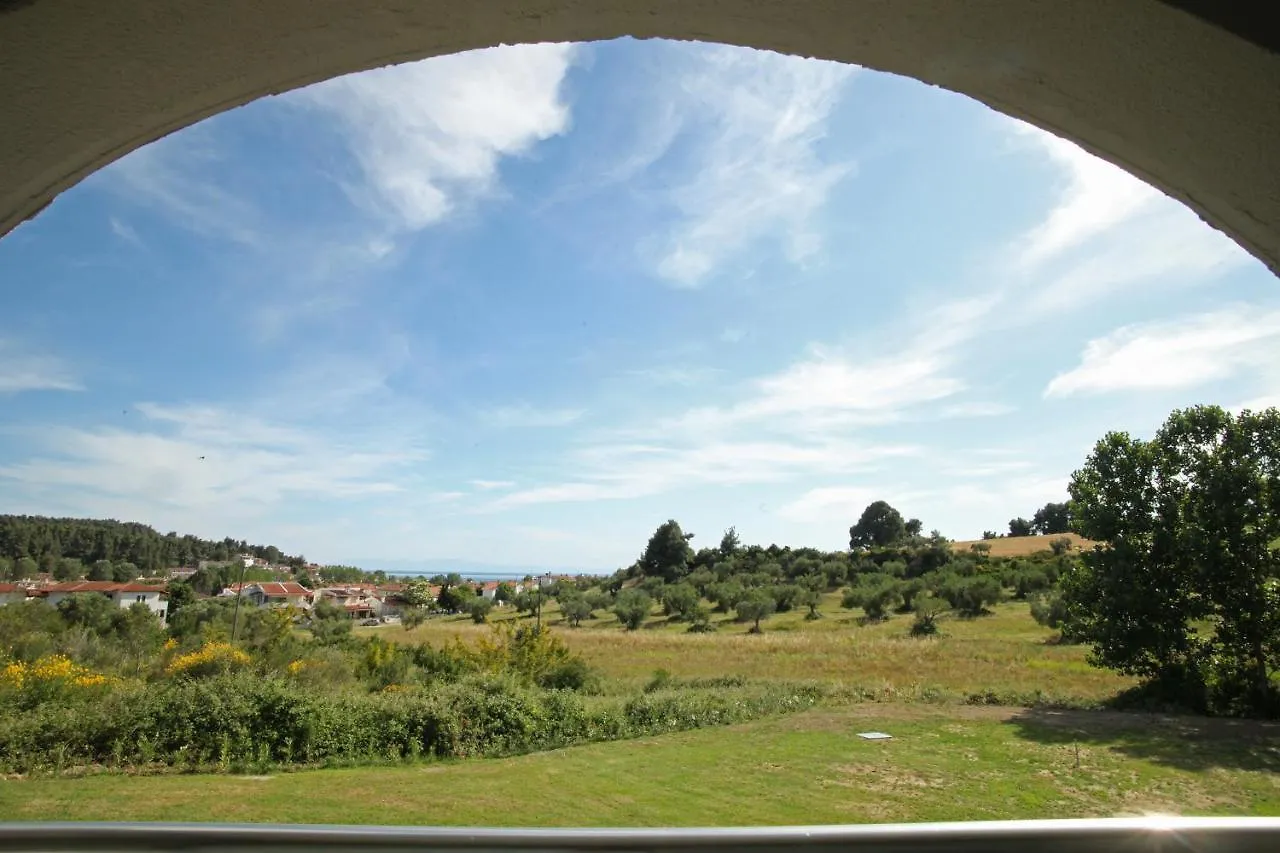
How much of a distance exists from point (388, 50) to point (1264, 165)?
4.88 ft

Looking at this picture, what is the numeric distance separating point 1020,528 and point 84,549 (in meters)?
112

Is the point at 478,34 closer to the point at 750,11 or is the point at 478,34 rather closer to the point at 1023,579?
the point at 750,11

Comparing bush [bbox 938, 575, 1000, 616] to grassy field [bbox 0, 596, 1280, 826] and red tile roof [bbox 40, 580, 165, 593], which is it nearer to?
grassy field [bbox 0, 596, 1280, 826]

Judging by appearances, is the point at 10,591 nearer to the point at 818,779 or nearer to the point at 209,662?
the point at 209,662

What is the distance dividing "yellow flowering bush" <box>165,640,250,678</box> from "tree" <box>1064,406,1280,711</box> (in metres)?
29.3

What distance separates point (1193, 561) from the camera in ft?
71.3

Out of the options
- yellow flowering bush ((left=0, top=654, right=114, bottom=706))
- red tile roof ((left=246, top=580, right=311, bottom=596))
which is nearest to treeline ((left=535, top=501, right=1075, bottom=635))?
red tile roof ((left=246, top=580, right=311, bottom=596))

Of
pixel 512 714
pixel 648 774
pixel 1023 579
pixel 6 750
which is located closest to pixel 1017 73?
pixel 648 774

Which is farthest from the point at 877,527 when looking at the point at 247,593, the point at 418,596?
the point at 247,593

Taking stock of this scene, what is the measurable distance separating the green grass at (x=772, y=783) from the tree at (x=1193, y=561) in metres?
2.91

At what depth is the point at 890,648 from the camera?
3644cm

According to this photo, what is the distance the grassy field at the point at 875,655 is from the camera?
2700 cm

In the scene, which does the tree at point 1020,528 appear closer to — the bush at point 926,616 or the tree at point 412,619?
the bush at point 926,616

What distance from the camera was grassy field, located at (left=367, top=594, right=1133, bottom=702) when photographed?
88.6 ft
